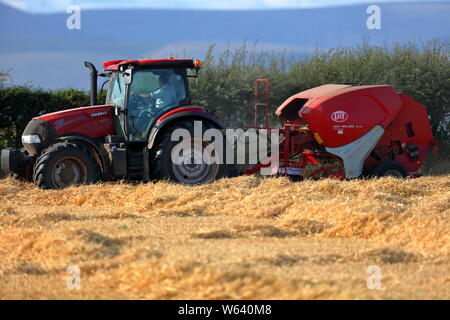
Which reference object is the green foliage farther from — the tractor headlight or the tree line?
the tractor headlight

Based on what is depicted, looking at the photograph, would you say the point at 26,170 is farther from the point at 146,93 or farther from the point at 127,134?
the point at 146,93

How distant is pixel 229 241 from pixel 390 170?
20.4ft

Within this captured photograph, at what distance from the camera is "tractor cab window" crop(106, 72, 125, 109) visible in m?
11.9

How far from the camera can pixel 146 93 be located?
1179 cm

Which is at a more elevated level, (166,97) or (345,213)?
(166,97)

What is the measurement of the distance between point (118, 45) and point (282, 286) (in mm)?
92161

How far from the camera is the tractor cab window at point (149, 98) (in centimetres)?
1173

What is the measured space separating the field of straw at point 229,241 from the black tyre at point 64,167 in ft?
0.93

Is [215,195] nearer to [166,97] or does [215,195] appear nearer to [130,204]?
[130,204]

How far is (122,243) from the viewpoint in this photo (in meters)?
6.91

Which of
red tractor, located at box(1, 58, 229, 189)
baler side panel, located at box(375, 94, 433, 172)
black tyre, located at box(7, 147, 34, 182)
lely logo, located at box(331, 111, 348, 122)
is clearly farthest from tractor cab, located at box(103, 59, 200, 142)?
baler side panel, located at box(375, 94, 433, 172)

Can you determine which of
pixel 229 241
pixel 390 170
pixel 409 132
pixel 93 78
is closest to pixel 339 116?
pixel 390 170
